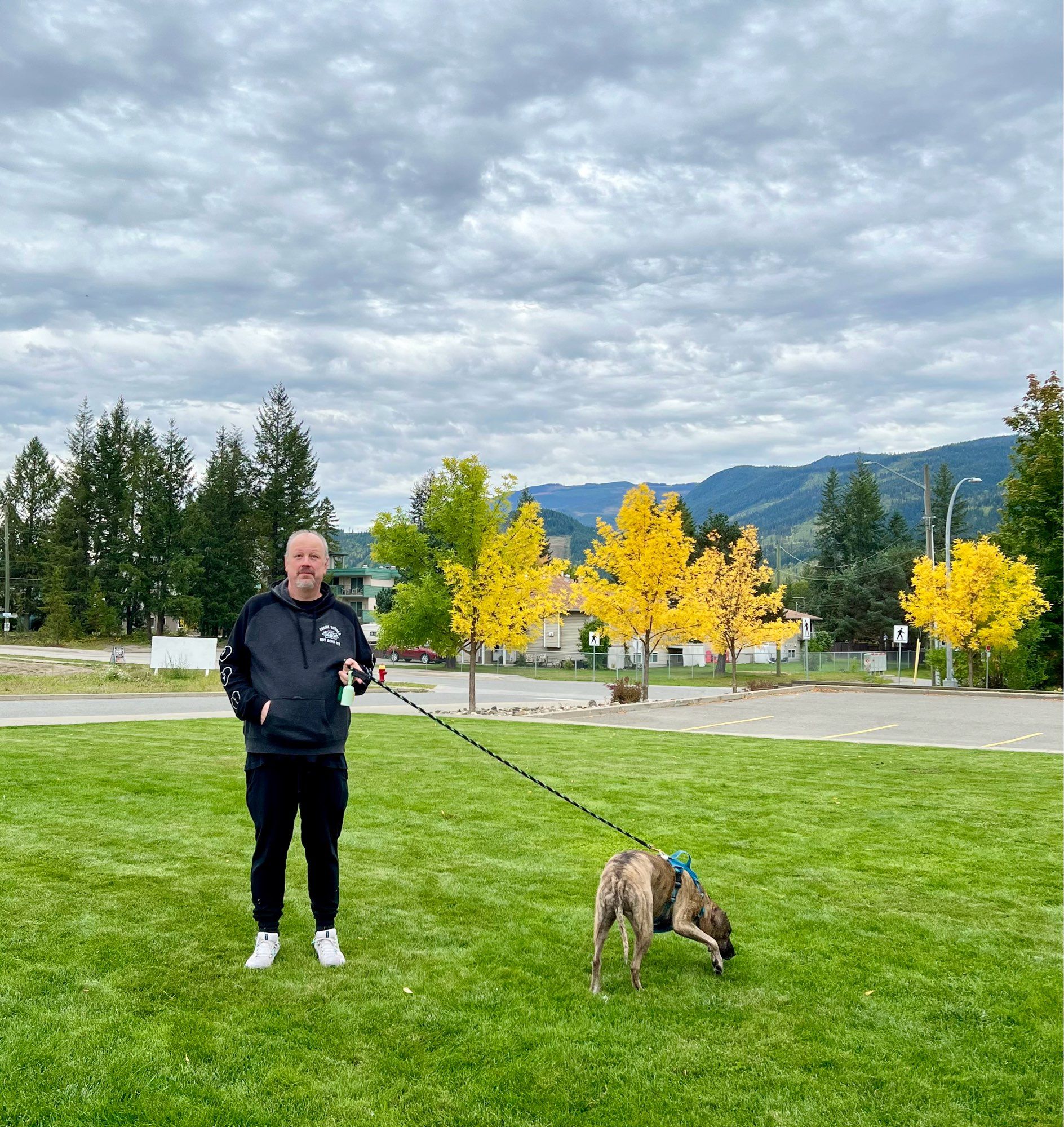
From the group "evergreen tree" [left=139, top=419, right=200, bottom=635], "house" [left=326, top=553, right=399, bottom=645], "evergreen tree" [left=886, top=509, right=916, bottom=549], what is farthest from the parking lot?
"house" [left=326, top=553, right=399, bottom=645]

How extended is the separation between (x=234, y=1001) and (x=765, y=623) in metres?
30.2

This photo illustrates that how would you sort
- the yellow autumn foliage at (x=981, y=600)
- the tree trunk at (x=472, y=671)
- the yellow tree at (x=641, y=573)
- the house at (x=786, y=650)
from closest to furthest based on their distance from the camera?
1. the tree trunk at (x=472, y=671)
2. the yellow tree at (x=641, y=573)
3. the yellow autumn foliage at (x=981, y=600)
4. the house at (x=786, y=650)

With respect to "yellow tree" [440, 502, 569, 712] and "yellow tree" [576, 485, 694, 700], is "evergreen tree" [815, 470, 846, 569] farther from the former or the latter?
"yellow tree" [440, 502, 569, 712]

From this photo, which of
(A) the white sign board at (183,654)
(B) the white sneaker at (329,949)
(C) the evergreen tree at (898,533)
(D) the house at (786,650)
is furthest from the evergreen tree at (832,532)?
(B) the white sneaker at (329,949)

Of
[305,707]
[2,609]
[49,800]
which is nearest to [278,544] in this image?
[2,609]

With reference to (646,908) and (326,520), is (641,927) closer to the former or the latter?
(646,908)

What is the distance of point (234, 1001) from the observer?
14.1 ft

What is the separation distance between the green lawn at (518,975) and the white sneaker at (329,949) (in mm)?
75

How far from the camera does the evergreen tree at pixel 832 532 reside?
300 feet

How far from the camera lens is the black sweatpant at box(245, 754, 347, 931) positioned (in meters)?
4.70

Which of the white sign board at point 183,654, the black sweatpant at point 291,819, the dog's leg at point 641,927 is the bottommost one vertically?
the white sign board at point 183,654

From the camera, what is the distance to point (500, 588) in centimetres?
2314

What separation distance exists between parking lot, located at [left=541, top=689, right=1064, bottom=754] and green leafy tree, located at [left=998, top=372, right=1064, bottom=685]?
753cm

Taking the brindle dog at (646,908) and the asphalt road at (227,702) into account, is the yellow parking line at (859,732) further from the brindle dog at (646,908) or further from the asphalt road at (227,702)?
the brindle dog at (646,908)
